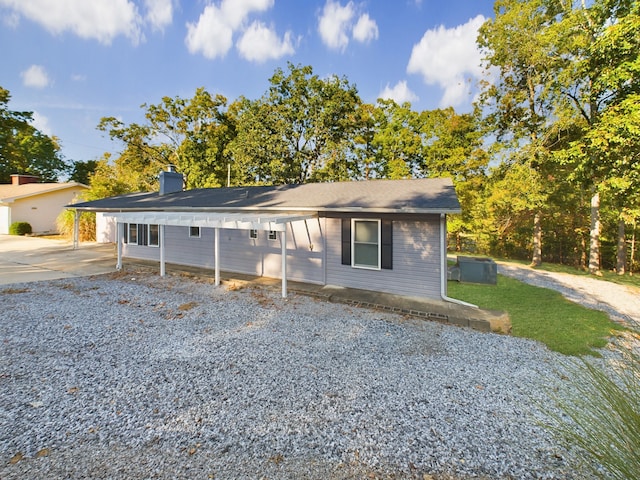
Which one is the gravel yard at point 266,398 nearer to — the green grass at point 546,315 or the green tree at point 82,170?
the green grass at point 546,315

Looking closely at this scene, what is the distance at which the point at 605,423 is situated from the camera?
1522 millimetres

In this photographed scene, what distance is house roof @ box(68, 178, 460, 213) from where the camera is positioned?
759 cm

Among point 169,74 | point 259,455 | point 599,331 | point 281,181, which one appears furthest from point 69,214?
point 599,331

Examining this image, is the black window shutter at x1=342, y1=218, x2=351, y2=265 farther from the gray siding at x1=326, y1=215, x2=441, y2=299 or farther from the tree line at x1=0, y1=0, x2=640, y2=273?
the tree line at x1=0, y1=0, x2=640, y2=273

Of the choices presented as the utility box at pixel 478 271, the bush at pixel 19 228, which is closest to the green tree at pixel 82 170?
the bush at pixel 19 228

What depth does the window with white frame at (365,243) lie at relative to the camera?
27.1 ft

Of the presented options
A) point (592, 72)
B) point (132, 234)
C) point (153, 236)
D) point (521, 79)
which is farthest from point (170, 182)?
point (592, 72)

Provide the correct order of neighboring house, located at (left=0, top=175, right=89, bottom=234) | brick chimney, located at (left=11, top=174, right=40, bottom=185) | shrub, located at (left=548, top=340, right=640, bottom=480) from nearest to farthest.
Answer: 1. shrub, located at (left=548, top=340, right=640, bottom=480)
2. neighboring house, located at (left=0, top=175, right=89, bottom=234)
3. brick chimney, located at (left=11, top=174, right=40, bottom=185)

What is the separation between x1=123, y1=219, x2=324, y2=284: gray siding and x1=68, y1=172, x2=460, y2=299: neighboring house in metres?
0.03

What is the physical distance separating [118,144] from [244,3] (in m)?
19.4

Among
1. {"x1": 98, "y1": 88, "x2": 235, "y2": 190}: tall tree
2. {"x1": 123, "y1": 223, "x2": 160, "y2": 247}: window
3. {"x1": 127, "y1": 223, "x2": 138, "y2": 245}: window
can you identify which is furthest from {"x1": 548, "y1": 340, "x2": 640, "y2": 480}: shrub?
{"x1": 98, "y1": 88, "x2": 235, "y2": 190}: tall tree

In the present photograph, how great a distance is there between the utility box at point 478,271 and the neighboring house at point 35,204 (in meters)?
27.2

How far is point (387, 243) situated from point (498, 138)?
480 inches

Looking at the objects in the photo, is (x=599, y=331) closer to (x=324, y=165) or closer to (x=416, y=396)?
(x=416, y=396)
